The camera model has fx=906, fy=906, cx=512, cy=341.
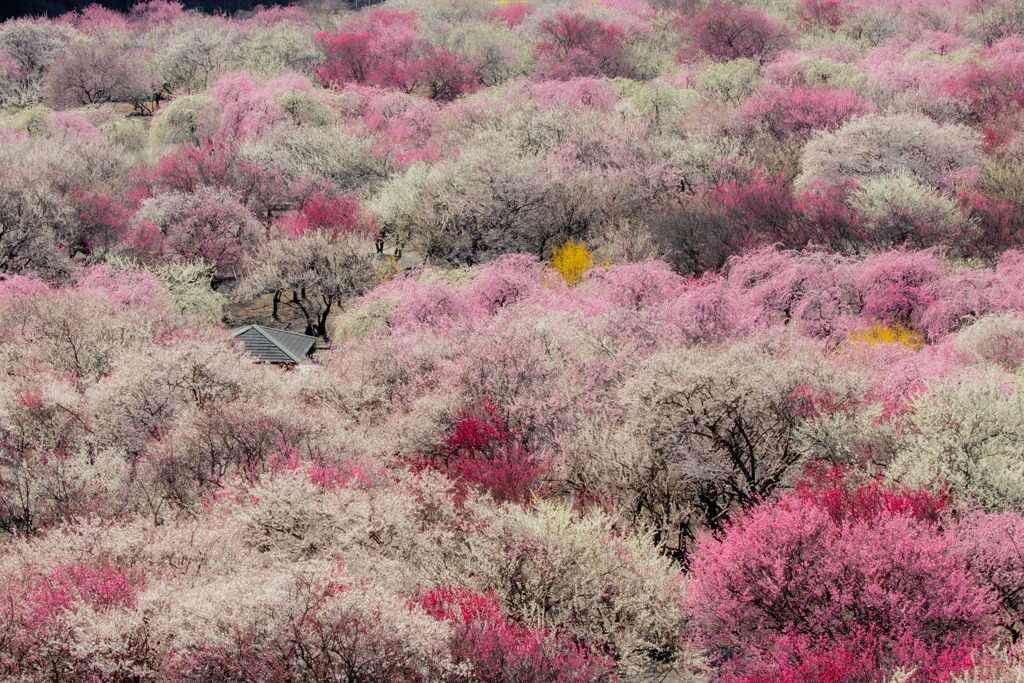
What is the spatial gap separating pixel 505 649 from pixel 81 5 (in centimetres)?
9948

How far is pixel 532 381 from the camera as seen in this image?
21969 millimetres

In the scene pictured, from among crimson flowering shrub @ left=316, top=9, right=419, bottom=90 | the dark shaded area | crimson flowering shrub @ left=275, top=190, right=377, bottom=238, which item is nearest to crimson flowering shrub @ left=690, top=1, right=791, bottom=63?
crimson flowering shrub @ left=316, top=9, right=419, bottom=90

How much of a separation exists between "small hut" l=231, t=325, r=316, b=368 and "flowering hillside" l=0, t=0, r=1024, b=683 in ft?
6.53

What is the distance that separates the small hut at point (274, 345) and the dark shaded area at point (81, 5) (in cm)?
7385

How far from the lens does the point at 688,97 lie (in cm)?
5269

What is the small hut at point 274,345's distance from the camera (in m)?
29.8

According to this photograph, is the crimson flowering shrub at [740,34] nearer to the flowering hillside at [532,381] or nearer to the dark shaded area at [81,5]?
the flowering hillside at [532,381]

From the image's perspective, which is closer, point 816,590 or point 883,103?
point 816,590

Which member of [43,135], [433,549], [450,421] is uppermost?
[433,549]

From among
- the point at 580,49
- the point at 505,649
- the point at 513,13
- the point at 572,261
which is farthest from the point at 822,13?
the point at 505,649

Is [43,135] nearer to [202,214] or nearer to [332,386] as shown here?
[202,214]

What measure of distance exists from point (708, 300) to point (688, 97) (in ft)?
91.0

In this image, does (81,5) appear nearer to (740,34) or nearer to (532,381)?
(740,34)

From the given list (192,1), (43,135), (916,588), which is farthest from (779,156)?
(192,1)
